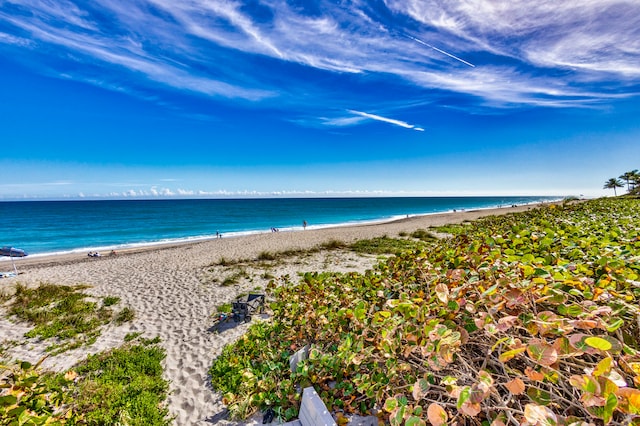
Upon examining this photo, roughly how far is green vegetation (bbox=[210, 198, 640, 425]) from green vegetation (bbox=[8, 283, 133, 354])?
17.6 feet

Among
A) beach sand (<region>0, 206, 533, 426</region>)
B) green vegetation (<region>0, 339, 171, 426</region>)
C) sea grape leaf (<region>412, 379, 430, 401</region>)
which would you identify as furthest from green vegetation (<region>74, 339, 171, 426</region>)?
sea grape leaf (<region>412, 379, 430, 401</region>)

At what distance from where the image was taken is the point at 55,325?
23.7ft

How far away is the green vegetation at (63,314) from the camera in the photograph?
6762 millimetres

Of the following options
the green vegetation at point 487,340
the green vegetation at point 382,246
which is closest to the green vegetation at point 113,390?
the green vegetation at point 487,340

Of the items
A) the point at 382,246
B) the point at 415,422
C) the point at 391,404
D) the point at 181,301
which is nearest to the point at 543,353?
the point at 415,422

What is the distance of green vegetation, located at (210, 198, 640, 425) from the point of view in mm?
1299

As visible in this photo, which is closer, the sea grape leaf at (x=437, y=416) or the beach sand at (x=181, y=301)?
the sea grape leaf at (x=437, y=416)

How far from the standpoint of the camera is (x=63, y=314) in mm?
7934

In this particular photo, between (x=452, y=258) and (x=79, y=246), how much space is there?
3752 centimetres

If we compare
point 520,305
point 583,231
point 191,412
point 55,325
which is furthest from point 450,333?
point 55,325

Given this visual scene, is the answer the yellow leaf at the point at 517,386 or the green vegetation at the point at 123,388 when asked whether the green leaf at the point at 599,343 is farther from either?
the green vegetation at the point at 123,388

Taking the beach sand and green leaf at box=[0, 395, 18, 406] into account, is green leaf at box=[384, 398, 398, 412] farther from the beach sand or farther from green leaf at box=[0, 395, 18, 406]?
the beach sand

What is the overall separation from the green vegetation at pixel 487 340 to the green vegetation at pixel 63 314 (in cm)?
537

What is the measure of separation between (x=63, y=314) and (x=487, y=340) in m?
10.7
